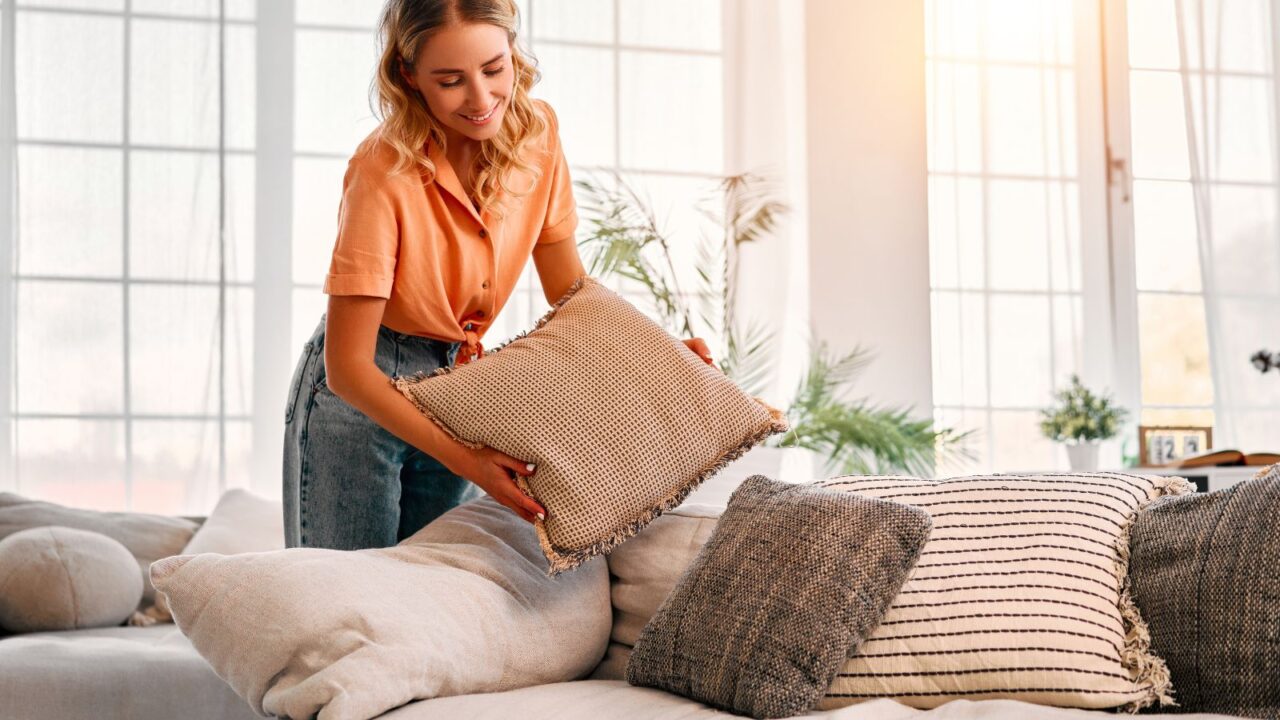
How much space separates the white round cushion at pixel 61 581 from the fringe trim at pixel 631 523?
1.75 metres

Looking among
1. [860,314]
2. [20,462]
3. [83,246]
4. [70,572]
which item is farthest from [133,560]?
[860,314]

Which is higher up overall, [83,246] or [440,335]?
[83,246]

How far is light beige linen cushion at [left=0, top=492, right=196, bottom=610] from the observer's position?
3.27m

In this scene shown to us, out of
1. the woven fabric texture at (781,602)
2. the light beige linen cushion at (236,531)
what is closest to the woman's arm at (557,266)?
the woven fabric texture at (781,602)

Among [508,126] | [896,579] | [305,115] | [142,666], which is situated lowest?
[142,666]

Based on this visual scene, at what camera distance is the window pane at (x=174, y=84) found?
4.11m

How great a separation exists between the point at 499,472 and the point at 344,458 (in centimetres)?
27

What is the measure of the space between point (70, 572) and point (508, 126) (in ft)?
6.14

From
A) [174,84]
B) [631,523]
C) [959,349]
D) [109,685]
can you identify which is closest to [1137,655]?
[631,523]

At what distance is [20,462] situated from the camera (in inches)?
157

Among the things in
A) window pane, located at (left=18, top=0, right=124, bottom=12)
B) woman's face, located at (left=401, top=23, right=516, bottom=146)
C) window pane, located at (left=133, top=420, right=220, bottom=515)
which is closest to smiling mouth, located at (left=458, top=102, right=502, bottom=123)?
woman's face, located at (left=401, top=23, right=516, bottom=146)

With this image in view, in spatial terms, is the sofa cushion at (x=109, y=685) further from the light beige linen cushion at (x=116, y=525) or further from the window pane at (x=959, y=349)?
the window pane at (x=959, y=349)

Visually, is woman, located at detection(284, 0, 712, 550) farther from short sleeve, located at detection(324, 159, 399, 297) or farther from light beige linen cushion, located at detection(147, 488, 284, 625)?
light beige linen cushion, located at detection(147, 488, 284, 625)

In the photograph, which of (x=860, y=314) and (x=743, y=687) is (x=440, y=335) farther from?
(x=860, y=314)
